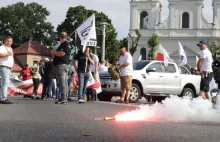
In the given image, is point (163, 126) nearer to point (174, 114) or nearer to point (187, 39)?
point (174, 114)

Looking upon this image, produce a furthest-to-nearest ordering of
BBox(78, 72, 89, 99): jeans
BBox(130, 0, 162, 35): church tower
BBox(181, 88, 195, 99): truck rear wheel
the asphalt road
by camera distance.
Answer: BBox(130, 0, 162, 35): church tower, BBox(181, 88, 195, 99): truck rear wheel, BBox(78, 72, 89, 99): jeans, the asphalt road

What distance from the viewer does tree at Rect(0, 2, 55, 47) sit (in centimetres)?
8406

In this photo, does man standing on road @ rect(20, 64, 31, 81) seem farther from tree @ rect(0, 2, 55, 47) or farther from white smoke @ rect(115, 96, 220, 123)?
tree @ rect(0, 2, 55, 47)

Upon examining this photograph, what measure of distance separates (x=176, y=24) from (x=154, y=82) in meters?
71.4

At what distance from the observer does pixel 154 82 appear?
1612cm

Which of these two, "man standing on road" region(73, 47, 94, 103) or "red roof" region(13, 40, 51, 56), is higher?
"red roof" region(13, 40, 51, 56)

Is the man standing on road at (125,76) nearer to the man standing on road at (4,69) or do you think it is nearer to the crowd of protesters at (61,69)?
the crowd of protesters at (61,69)

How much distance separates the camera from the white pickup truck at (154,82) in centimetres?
1559

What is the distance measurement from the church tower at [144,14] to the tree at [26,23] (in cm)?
1601

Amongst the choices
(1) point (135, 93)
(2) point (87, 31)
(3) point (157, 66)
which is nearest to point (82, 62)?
(2) point (87, 31)

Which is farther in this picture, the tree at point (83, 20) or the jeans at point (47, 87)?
the tree at point (83, 20)

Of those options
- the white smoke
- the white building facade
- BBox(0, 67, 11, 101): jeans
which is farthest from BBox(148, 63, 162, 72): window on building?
the white building facade

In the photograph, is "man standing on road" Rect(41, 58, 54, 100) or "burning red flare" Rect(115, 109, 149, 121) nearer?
"burning red flare" Rect(115, 109, 149, 121)

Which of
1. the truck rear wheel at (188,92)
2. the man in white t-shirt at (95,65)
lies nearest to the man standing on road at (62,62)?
the man in white t-shirt at (95,65)
